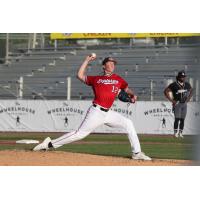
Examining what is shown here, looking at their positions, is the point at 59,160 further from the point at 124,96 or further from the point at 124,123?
the point at 124,96

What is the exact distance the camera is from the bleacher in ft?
94.9

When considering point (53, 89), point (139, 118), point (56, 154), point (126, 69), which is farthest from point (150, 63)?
point (56, 154)

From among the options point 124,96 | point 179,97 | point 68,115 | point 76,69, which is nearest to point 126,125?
point 124,96

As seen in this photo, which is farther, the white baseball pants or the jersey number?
the jersey number

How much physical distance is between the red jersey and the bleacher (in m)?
15.9

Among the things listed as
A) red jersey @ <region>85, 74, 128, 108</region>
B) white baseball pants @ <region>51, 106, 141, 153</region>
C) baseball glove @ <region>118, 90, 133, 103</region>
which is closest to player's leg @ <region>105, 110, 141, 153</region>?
white baseball pants @ <region>51, 106, 141, 153</region>

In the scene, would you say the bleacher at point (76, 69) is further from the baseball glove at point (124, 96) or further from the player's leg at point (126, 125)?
the player's leg at point (126, 125)

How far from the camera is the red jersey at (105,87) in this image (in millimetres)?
10633

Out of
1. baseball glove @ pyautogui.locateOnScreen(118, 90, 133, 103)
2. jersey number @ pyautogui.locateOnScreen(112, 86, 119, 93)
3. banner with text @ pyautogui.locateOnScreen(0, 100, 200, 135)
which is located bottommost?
banner with text @ pyautogui.locateOnScreen(0, 100, 200, 135)

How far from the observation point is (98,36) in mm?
31578

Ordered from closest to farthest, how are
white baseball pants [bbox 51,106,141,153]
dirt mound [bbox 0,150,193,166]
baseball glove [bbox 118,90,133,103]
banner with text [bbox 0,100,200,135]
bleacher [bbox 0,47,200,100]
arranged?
dirt mound [bbox 0,150,193,166] < white baseball pants [bbox 51,106,141,153] < baseball glove [bbox 118,90,133,103] < banner with text [bbox 0,100,200,135] < bleacher [bbox 0,47,200,100]

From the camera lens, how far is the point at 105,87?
35.1 feet

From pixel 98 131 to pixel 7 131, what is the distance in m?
3.52

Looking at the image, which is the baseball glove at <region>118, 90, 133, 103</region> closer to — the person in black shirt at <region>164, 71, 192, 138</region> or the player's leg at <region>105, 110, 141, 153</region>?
the player's leg at <region>105, 110, 141, 153</region>
